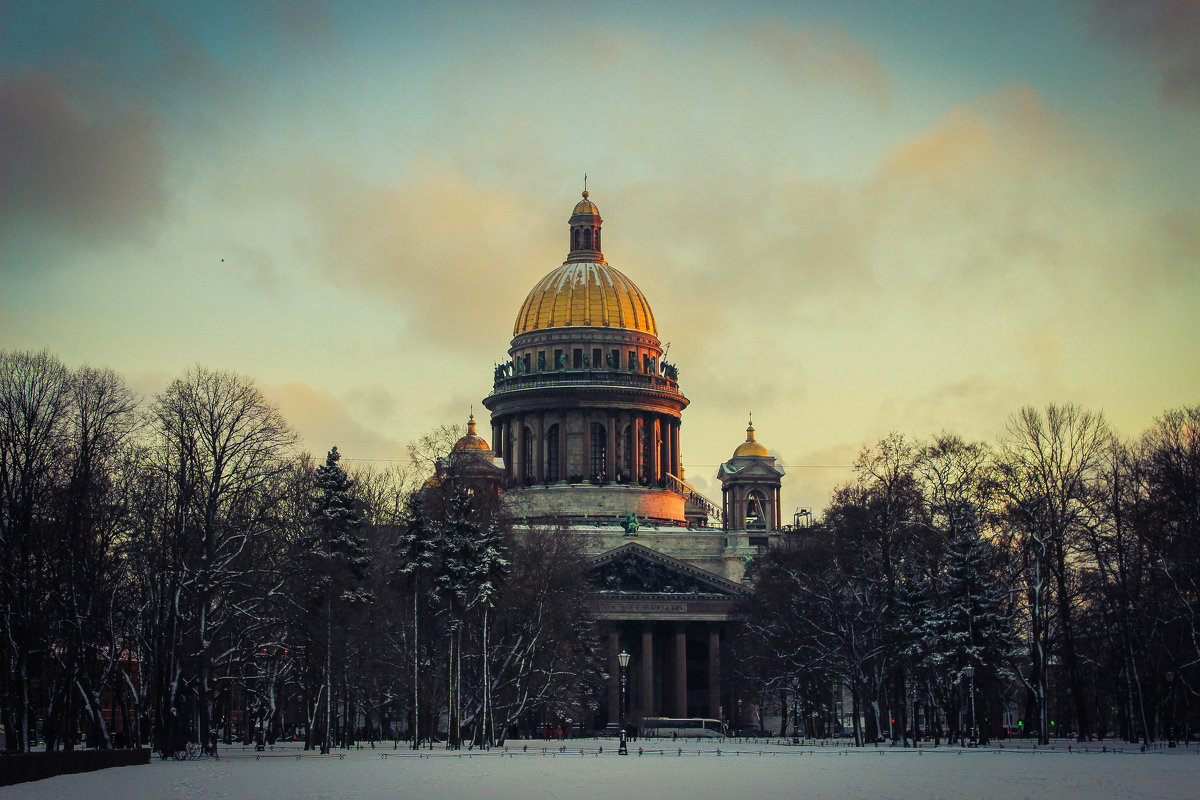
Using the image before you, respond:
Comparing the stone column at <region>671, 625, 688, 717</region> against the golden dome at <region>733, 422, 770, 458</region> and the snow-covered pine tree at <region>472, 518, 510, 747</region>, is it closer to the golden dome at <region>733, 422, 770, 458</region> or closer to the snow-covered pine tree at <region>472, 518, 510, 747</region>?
the golden dome at <region>733, 422, 770, 458</region>

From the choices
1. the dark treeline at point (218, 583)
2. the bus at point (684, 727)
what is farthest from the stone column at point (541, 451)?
the dark treeline at point (218, 583)

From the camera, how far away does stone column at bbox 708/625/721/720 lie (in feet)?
387

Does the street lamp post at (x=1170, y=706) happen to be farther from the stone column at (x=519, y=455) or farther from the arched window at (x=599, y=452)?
the stone column at (x=519, y=455)

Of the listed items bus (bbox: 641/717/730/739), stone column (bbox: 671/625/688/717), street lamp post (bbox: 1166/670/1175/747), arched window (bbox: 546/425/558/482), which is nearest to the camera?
street lamp post (bbox: 1166/670/1175/747)

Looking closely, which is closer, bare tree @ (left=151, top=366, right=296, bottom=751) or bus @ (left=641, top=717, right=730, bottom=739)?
bare tree @ (left=151, top=366, right=296, bottom=751)

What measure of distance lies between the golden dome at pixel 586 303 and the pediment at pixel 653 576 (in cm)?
2662

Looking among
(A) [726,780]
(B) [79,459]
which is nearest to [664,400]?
(B) [79,459]

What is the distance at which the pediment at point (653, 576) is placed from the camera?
395ft

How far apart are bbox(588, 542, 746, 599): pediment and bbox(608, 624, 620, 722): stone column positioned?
3.88 meters

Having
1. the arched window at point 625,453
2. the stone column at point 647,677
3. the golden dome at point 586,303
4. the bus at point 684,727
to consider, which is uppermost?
the golden dome at point 586,303

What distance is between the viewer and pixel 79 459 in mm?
50000

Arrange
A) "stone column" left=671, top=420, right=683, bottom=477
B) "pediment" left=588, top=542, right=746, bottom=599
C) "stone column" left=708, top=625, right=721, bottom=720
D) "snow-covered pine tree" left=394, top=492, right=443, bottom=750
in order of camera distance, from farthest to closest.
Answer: "stone column" left=671, top=420, right=683, bottom=477
"pediment" left=588, top=542, right=746, bottom=599
"stone column" left=708, top=625, right=721, bottom=720
"snow-covered pine tree" left=394, top=492, right=443, bottom=750

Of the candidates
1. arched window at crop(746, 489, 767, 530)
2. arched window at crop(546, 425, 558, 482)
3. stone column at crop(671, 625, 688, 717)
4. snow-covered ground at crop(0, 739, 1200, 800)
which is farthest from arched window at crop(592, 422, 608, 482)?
snow-covered ground at crop(0, 739, 1200, 800)

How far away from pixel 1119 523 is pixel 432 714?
2926cm
